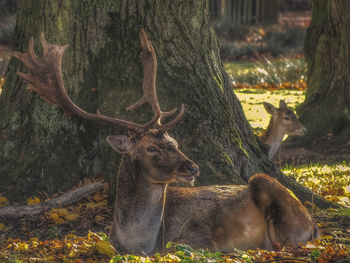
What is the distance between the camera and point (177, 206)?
6762 mm

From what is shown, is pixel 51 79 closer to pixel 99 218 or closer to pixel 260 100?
pixel 99 218

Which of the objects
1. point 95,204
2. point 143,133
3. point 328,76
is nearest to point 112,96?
point 95,204

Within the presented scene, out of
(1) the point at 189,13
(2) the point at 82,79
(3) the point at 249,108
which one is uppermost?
(1) the point at 189,13

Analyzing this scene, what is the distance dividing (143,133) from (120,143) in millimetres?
259

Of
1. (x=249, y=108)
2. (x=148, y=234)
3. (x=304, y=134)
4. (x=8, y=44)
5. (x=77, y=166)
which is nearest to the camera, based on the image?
(x=148, y=234)

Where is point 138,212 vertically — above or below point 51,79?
below

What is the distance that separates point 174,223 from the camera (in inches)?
263

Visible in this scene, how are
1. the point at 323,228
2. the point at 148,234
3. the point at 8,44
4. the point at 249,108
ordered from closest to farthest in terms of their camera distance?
1. the point at 148,234
2. the point at 323,228
3. the point at 249,108
4. the point at 8,44

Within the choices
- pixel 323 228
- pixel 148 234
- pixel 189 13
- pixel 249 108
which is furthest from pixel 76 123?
pixel 249 108

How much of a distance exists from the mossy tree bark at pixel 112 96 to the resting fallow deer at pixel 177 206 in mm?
1328

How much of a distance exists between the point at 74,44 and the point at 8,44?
2396 centimetres

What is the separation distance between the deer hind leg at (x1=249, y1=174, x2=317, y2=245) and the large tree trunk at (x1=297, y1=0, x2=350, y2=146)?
6.83m

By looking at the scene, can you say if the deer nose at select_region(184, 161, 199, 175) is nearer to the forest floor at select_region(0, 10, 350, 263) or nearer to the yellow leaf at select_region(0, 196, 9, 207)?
the forest floor at select_region(0, 10, 350, 263)

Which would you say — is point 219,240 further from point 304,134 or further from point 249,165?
point 304,134
